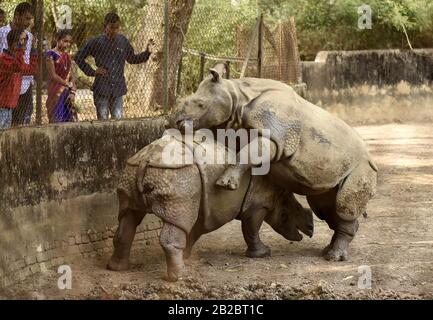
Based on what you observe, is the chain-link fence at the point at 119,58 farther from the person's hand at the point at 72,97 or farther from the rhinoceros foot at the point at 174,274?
the rhinoceros foot at the point at 174,274

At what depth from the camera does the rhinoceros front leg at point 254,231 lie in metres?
8.98

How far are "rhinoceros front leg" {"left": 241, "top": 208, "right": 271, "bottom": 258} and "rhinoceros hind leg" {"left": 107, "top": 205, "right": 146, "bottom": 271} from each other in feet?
3.62

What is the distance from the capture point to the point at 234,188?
8227 mm

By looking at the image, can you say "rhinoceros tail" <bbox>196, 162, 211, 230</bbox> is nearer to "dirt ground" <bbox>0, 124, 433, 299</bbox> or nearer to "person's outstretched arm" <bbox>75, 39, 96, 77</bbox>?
"dirt ground" <bbox>0, 124, 433, 299</bbox>

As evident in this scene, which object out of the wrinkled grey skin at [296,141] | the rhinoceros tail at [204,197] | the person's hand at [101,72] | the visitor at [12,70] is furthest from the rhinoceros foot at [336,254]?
the visitor at [12,70]

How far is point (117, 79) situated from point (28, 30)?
111cm

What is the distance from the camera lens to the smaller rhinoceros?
7953mm

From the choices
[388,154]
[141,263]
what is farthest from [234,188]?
[388,154]

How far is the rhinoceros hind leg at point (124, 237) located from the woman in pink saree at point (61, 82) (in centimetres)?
130

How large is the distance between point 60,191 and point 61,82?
1.15 m

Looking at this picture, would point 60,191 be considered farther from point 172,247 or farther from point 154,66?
point 154,66

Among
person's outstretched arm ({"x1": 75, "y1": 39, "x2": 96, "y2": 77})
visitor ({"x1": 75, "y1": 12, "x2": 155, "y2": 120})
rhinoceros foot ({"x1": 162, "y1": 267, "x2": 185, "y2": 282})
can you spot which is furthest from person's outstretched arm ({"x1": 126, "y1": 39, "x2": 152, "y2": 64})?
rhinoceros foot ({"x1": 162, "y1": 267, "x2": 185, "y2": 282})
